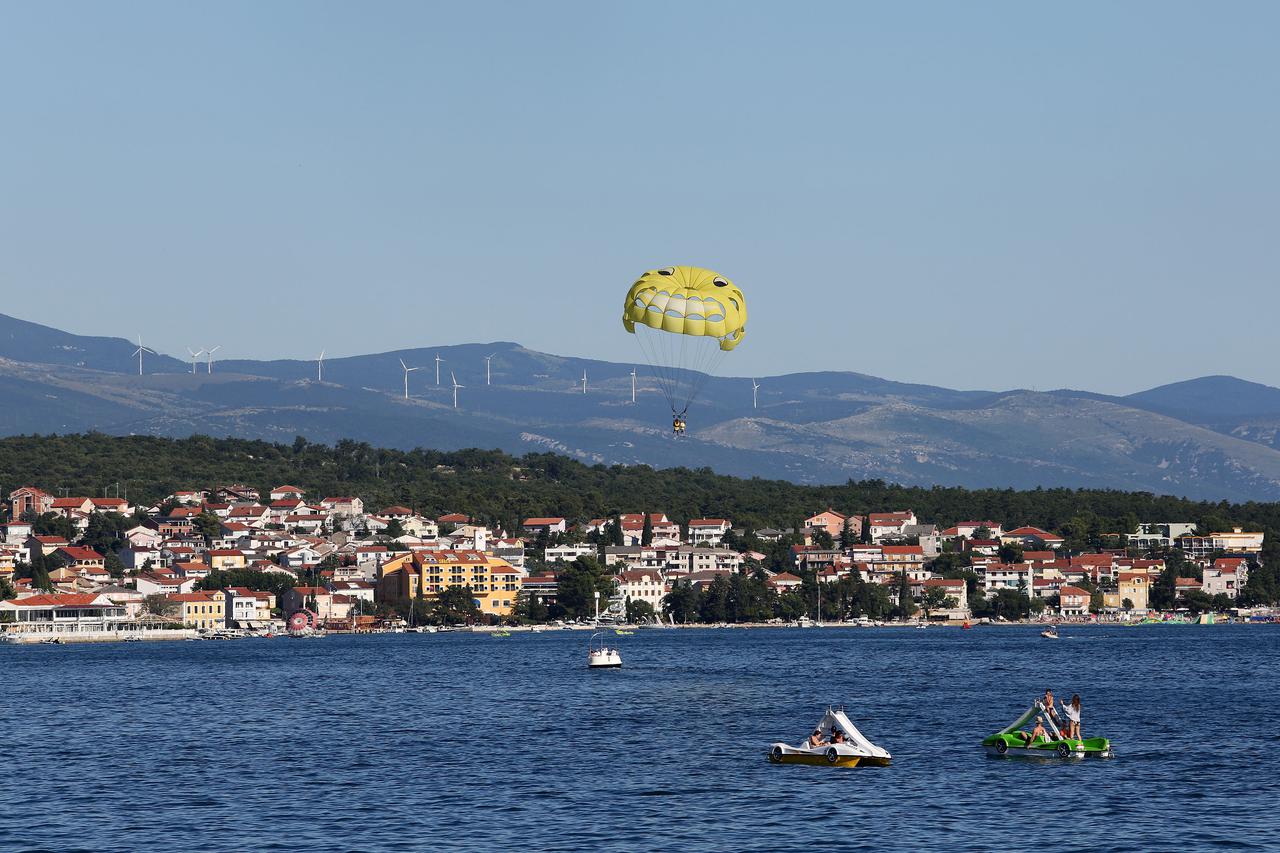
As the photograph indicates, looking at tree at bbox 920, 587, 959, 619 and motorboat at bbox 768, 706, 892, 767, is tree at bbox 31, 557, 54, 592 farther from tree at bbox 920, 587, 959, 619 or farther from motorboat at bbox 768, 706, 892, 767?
motorboat at bbox 768, 706, 892, 767

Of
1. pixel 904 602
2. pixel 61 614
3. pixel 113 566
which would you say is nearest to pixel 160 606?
pixel 61 614

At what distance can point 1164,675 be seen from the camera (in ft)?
298

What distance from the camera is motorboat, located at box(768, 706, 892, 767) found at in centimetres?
5062

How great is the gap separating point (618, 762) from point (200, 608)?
420 ft

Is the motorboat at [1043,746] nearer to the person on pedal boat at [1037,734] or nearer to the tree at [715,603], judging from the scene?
the person on pedal boat at [1037,734]

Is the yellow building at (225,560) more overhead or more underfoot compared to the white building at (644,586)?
more overhead

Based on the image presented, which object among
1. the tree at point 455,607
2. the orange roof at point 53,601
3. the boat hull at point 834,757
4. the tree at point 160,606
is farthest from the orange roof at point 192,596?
the boat hull at point 834,757

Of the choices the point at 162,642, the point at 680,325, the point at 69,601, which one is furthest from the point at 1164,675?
the point at 69,601

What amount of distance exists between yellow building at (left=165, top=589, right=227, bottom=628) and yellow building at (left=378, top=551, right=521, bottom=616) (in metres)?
16.5

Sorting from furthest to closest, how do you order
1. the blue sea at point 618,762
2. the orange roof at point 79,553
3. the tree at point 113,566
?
1. the tree at point 113,566
2. the orange roof at point 79,553
3. the blue sea at point 618,762

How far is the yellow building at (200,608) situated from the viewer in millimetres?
173500

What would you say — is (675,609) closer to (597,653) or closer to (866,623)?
(866,623)

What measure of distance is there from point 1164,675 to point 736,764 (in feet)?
147

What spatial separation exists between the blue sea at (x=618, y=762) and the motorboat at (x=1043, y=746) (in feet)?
2.22
